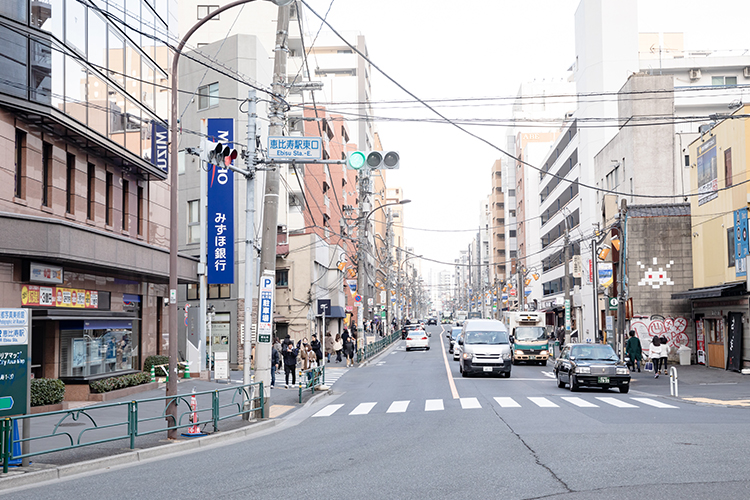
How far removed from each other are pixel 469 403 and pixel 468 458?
9538 millimetres

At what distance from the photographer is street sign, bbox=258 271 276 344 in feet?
60.1

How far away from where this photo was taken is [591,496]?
8.38 m

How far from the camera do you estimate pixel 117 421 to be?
14.6 m

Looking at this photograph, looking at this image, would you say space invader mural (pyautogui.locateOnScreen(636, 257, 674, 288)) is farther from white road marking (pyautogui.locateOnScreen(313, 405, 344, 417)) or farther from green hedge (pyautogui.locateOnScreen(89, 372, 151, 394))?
green hedge (pyautogui.locateOnScreen(89, 372, 151, 394))

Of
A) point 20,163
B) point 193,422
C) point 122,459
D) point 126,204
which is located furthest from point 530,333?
point 122,459

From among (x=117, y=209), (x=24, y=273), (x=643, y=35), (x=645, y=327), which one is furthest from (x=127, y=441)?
(x=643, y=35)

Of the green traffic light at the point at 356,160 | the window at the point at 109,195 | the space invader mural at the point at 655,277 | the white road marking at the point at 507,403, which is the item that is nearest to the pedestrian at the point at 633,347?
the space invader mural at the point at 655,277

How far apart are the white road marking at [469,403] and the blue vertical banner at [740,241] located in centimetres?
1447

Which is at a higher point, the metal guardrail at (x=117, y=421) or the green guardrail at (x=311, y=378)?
the metal guardrail at (x=117, y=421)

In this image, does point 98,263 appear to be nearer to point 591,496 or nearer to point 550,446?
point 550,446

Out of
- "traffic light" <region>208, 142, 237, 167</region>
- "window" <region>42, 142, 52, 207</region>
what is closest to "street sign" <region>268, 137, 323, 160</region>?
"traffic light" <region>208, 142, 237, 167</region>

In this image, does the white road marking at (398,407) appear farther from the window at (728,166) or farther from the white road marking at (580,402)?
the window at (728,166)

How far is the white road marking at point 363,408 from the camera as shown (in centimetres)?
1943

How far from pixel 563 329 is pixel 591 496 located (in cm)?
4503
